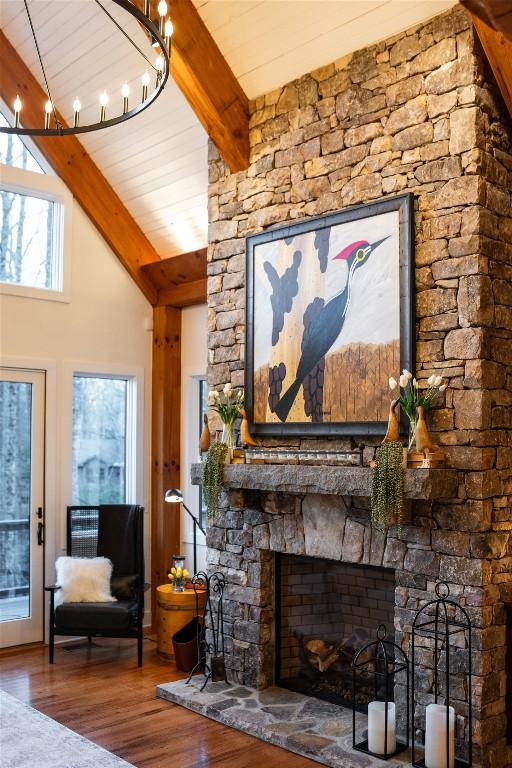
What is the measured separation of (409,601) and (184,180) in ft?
11.6

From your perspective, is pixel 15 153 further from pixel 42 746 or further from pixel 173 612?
pixel 42 746

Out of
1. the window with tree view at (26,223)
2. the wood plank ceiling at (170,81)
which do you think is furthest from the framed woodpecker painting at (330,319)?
the window with tree view at (26,223)

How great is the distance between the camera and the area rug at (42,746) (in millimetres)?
3828

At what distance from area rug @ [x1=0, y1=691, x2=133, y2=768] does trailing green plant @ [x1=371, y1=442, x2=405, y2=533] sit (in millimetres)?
1736

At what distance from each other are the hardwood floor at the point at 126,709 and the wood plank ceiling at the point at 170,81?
325cm

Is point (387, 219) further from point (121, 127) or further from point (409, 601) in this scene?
point (121, 127)

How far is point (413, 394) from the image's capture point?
393 centimetres

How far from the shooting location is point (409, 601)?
3.99 m

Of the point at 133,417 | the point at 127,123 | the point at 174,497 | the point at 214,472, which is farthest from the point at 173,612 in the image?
the point at 127,123

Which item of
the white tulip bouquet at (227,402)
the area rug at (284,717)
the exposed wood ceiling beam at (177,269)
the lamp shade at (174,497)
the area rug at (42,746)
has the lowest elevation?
the area rug at (42,746)

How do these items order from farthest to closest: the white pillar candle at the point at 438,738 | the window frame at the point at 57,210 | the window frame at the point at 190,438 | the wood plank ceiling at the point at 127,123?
the window frame at the point at 190,438, the window frame at the point at 57,210, the wood plank ceiling at the point at 127,123, the white pillar candle at the point at 438,738

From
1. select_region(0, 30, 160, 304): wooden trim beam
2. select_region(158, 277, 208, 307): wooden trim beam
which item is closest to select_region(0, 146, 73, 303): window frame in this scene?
select_region(0, 30, 160, 304): wooden trim beam

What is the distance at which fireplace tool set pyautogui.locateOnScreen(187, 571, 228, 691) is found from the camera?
4883 millimetres

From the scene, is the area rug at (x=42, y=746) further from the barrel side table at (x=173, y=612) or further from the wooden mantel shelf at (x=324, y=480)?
the wooden mantel shelf at (x=324, y=480)
